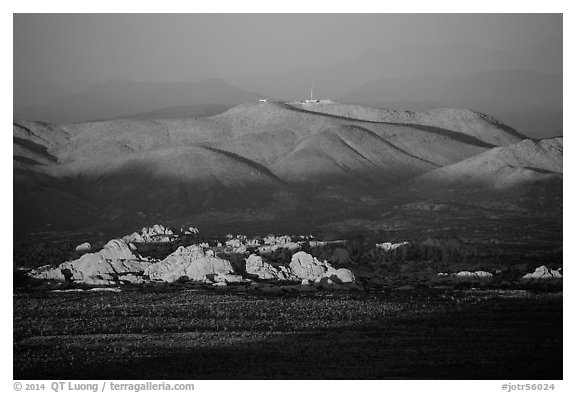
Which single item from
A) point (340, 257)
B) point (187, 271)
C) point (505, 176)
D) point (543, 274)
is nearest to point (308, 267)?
point (187, 271)

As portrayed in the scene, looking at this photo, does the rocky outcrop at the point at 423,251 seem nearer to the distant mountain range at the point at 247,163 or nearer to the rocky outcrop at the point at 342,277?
the rocky outcrop at the point at 342,277

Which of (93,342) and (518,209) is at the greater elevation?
(518,209)

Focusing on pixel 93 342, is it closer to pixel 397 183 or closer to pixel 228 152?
pixel 397 183

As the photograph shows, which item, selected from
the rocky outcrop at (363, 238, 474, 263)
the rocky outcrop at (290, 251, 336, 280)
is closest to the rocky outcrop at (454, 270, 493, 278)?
the rocky outcrop at (290, 251, 336, 280)

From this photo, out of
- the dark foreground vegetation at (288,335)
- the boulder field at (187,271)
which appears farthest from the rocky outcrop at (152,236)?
the dark foreground vegetation at (288,335)

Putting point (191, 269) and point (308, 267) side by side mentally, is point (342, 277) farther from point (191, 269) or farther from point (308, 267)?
point (191, 269)

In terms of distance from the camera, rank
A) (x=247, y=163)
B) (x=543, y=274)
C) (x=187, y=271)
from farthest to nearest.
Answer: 1. (x=247, y=163)
2. (x=187, y=271)
3. (x=543, y=274)

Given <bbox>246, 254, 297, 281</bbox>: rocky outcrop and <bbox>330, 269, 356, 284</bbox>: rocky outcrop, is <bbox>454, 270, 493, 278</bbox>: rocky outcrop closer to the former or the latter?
<bbox>330, 269, 356, 284</bbox>: rocky outcrop

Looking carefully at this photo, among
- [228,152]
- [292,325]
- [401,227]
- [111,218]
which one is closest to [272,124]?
[228,152]
